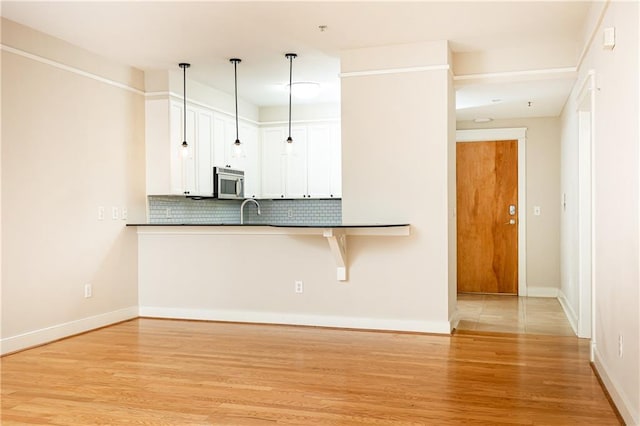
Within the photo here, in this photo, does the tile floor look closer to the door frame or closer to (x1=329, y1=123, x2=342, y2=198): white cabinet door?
the door frame

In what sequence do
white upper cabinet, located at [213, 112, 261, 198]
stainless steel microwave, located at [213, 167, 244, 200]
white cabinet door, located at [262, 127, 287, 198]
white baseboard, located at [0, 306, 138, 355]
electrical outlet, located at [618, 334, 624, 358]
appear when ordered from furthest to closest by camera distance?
white cabinet door, located at [262, 127, 287, 198]
white upper cabinet, located at [213, 112, 261, 198]
stainless steel microwave, located at [213, 167, 244, 200]
white baseboard, located at [0, 306, 138, 355]
electrical outlet, located at [618, 334, 624, 358]

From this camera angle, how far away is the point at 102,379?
11.8 ft

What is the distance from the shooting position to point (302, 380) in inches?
140

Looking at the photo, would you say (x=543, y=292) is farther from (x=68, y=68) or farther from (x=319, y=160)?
(x=68, y=68)

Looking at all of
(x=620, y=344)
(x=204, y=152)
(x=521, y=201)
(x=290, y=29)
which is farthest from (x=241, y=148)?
(x=620, y=344)

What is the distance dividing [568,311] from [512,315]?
585 mm

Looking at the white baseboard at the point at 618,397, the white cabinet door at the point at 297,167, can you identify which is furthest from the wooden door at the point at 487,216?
the white baseboard at the point at 618,397

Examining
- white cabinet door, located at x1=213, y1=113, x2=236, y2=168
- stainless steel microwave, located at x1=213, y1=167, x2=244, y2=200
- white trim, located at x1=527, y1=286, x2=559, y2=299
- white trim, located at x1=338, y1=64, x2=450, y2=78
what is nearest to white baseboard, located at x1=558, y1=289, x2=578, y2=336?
white trim, located at x1=527, y1=286, x2=559, y2=299

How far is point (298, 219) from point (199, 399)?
15.9ft

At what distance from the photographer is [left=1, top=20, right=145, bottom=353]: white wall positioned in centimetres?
438

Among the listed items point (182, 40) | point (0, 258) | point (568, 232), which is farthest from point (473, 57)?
point (0, 258)

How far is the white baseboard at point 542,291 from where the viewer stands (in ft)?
23.8

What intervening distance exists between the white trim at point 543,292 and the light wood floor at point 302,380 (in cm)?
271

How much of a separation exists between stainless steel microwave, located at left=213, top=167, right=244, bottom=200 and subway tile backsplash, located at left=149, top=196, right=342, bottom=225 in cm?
38
